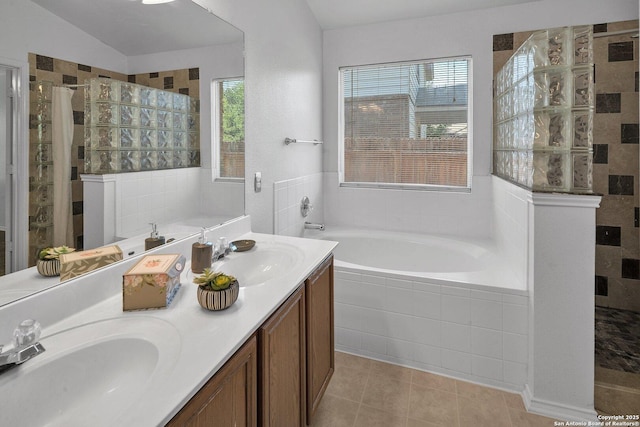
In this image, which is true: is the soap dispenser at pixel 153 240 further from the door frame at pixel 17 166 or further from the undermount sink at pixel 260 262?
the door frame at pixel 17 166

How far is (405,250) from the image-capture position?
3.02 m

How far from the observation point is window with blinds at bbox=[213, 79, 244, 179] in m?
1.75

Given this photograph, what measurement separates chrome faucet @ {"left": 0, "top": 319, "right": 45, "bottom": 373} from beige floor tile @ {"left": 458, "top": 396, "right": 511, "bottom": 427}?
1.75 meters

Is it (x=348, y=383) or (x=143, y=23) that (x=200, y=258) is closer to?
(x=143, y=23)

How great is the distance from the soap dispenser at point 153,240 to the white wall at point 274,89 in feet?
2.25

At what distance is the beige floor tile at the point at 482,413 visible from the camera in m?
1.70

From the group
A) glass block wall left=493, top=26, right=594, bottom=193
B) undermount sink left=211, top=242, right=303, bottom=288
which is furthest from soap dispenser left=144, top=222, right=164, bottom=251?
glass block wall left=493, top=26, right=594, bottom=193

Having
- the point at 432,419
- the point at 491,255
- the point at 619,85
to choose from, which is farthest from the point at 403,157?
the point at 432,419

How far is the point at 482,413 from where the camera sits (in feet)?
5.79

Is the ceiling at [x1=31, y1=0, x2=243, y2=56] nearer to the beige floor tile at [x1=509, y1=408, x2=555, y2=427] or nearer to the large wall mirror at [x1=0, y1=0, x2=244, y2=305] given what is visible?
the large wall mirror at [x1=0, y1=0, x2=244, y2=305]

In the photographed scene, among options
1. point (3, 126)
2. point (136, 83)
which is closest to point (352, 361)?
point (136, 83)

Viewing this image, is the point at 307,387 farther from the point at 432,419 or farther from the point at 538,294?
the point at 538,294

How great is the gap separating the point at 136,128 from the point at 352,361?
70.2 inches

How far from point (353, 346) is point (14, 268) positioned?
1.85 meters
